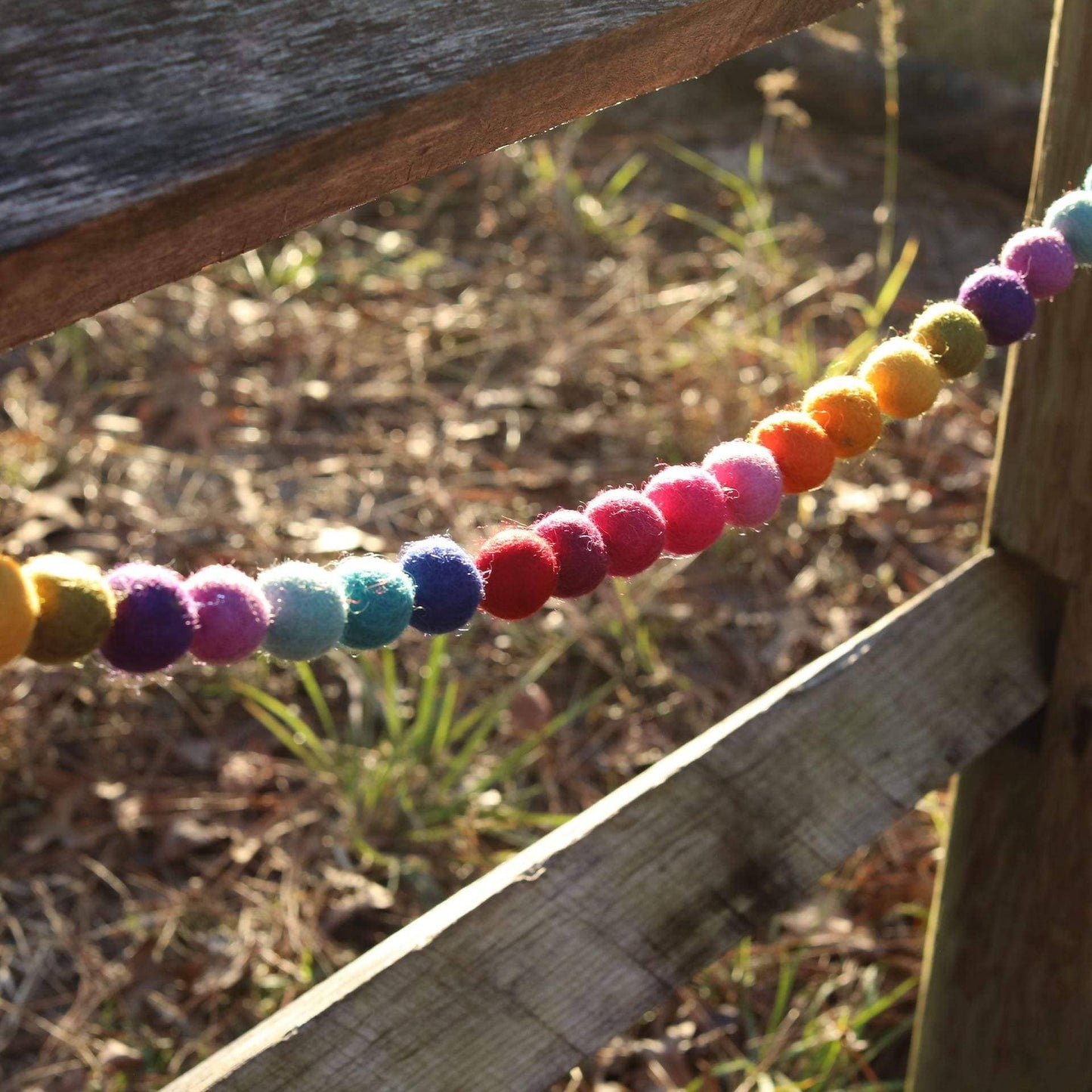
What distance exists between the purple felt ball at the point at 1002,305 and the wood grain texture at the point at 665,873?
1.18 feet

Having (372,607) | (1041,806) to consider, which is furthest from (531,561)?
(1041,806)

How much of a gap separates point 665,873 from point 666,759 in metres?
0.11

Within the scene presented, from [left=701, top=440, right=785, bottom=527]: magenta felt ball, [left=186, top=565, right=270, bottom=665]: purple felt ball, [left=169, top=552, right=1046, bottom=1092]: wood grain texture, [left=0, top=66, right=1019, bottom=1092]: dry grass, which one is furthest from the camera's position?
[left=0, top=66, right=1019, bottom=1092]: dry grass

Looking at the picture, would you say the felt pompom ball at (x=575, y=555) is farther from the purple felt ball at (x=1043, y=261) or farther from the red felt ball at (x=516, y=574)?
the purple felt ball at (x=1043, y=261)

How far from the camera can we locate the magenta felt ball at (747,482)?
98 cm

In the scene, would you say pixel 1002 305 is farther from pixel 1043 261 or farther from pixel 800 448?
pixel 800 448

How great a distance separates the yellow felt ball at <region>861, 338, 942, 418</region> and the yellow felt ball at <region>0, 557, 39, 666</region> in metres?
0.67

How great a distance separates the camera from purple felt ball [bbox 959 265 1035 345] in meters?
1.11

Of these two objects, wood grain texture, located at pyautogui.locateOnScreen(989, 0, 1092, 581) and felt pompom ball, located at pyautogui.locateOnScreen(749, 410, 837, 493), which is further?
wood grain texture, located at pyautogui.locateOnScreen(989, 0, 1092, 581)

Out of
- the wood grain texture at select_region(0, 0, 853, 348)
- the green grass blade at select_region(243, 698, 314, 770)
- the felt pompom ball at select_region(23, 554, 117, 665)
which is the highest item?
the wood grain texture at select_region(0, 0, 853, 348)

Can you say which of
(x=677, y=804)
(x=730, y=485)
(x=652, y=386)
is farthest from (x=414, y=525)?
(x=730, y=485)

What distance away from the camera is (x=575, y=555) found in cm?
91

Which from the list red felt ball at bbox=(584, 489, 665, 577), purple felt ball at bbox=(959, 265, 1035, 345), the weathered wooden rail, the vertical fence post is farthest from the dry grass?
red felt ball at bbox=(584, 489, 665, 577)

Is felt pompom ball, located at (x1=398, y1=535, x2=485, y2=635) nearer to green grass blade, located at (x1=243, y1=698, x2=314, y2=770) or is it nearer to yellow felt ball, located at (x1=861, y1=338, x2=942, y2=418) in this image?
yellow felt ball, located at (x1=861, y1=338, x2=942, y2=418)
